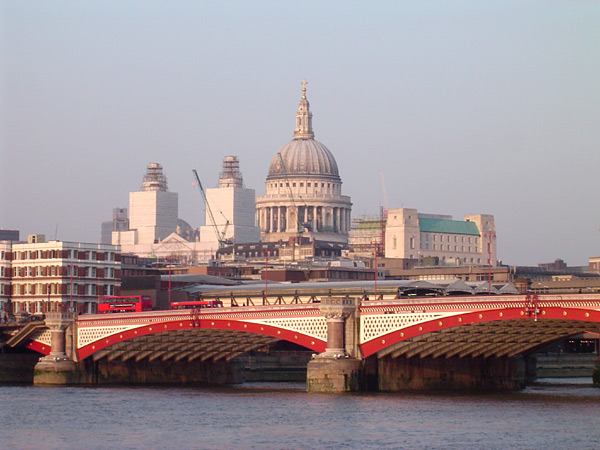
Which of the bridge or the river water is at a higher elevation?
the bridge

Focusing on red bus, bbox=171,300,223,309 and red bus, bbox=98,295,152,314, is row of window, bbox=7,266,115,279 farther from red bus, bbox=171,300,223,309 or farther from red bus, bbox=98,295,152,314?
red bus, bbox=171,300,223,309

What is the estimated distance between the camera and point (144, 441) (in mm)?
76750

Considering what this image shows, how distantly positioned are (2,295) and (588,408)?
7166 centimetres

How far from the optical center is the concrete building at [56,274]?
470 ft

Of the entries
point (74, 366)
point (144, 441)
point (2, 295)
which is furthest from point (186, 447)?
point (2, 295)

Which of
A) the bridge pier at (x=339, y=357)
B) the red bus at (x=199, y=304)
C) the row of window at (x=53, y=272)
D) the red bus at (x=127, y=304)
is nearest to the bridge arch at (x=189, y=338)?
the bridge pier at (x=339, y=357)

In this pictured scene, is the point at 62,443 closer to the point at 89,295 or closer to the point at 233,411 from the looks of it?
the point at 233,411

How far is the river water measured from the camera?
75625 millimetres

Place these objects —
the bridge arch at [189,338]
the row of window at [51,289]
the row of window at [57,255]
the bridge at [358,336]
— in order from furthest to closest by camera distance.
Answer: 1. the row of window at [57,255]
2. the row of window at [51,289]
3. the bridge arch at [189,338]
4. the bridge at [358,336]

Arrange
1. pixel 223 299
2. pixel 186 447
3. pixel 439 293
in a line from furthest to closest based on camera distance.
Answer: pixel 223 299 < pixel 439 293 < pixel 186 447

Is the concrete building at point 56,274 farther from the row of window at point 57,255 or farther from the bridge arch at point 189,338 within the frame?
the bridge arch at point 189,338

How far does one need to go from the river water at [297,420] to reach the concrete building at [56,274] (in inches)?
1384

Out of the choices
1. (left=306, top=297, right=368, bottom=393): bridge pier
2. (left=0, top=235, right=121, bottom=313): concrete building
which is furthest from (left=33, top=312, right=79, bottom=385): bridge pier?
(left=306, top=297, right=368, bottom=393): bridge pier

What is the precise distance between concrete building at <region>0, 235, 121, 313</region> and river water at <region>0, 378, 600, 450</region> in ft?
115
